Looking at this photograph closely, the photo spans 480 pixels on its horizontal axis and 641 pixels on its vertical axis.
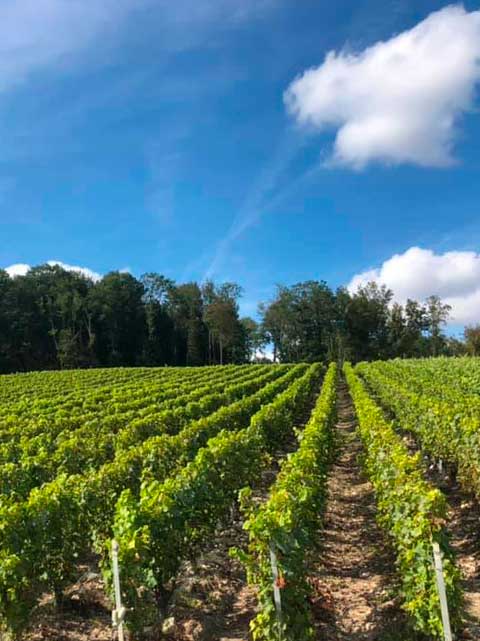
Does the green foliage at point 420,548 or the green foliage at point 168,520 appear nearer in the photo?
the green foliage at point 420,548

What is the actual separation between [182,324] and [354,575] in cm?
9102

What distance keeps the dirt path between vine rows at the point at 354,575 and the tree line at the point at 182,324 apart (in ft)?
221

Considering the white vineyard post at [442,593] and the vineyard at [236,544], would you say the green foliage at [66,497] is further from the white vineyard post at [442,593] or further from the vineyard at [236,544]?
the white vineyard post at [442,593]

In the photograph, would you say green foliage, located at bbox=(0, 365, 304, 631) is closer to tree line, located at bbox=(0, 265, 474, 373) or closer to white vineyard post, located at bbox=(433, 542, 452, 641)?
white vineyard post, located at bbox=(433, 542, 452, 641)

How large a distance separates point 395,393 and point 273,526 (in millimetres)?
16025

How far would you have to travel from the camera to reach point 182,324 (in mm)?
97750

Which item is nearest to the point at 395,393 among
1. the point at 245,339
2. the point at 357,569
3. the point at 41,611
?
the point at 357,569

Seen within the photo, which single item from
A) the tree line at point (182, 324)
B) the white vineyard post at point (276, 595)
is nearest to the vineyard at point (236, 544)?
the white vineyard post at point (276, 595)

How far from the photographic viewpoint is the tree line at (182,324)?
81.2 meters

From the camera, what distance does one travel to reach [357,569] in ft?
25.4

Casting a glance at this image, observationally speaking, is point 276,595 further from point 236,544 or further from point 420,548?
point 236,544

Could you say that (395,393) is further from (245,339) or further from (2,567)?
(245,339)

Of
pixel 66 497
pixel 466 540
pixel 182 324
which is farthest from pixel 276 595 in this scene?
pixel 182 324

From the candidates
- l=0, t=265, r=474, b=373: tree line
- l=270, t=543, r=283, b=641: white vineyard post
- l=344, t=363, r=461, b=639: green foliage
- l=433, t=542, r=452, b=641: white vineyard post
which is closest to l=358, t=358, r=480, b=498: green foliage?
l=344, t=363, r=461, b=639: green foliage
